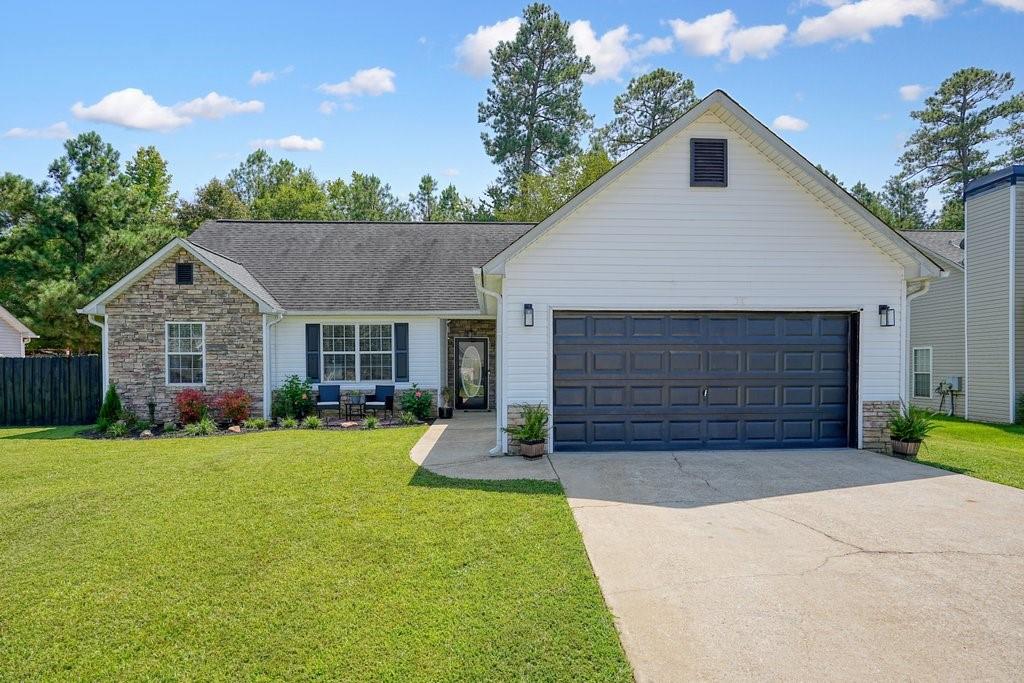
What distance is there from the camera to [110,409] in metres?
13.7

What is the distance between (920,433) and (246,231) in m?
18.5

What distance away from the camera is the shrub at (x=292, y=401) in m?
14.6

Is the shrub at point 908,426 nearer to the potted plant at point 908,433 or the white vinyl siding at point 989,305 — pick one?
the potted plant at point 908,433

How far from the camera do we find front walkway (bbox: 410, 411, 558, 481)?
8.55 m

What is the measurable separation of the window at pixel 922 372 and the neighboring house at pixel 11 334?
Result: 33.2 metres

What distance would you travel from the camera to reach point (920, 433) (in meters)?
9.84

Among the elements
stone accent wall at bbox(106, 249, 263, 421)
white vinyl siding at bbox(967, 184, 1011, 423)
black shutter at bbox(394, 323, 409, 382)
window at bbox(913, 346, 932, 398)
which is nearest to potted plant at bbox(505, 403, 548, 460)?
black shutter at bbox(394, 323, 409, 382)

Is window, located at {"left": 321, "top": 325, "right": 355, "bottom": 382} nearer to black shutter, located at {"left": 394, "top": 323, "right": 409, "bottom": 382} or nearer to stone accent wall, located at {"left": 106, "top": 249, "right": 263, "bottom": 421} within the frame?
black shutter, located at {"left": 394, "top": 323, "right": 409, "bottom": 382}

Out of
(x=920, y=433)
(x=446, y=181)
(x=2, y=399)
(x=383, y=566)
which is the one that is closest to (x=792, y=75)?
(x=920, y=433)

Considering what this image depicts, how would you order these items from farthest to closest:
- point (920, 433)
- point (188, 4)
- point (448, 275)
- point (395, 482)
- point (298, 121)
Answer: point (298, 121) < point (448, 275) < point (188, 4) < point (920, 433) < point (395, 482)

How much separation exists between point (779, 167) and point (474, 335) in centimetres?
926

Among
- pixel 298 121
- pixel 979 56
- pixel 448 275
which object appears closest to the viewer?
pixel 448 275

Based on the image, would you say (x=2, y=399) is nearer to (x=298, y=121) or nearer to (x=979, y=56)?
(x=298, y=121)

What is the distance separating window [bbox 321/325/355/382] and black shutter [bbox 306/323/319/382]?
0.65 feet
